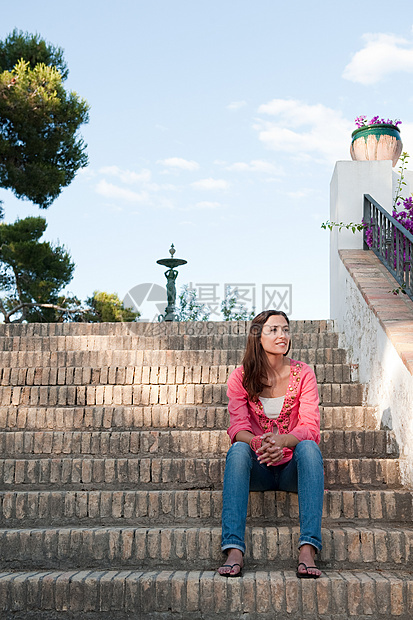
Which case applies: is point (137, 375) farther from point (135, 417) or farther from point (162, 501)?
point (162, 501)

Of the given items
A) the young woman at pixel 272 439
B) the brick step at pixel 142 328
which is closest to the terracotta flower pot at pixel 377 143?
the brick step at pixel 142 328

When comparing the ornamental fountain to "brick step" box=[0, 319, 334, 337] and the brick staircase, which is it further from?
the brick staircase

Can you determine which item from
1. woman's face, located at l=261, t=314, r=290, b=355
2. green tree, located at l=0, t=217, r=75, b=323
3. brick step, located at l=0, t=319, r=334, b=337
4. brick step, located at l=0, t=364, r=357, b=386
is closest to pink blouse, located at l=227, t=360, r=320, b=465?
woman's face, located at l=261, t=314, r=290, b=355

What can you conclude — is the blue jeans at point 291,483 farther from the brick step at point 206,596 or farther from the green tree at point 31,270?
the green tree at point 31,270

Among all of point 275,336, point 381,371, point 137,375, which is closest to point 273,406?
point 275,336

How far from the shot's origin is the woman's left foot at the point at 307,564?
2211mm

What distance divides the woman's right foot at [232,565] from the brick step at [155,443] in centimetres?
84

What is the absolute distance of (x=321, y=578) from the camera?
7.29 ft

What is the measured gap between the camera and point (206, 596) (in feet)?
7.27

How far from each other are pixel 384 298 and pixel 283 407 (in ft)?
4.21

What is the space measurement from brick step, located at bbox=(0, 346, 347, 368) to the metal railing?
71cm

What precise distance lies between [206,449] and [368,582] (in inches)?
43.4

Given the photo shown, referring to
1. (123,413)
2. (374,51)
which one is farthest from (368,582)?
(374,51)

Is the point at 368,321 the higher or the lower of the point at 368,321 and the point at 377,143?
the lower
